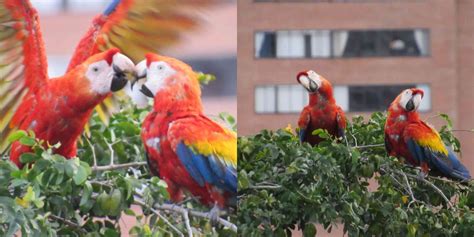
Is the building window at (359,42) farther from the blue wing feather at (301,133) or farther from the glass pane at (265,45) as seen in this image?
the blue wing feather at (301,133)

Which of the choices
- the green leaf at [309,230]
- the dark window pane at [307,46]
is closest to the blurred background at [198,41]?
the green leaf at [309,230]

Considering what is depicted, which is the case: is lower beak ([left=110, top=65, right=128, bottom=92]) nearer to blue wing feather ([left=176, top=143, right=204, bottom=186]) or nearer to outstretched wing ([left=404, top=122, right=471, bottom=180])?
blue wing feather ([left=176, top=143, right=204, bottom=186])

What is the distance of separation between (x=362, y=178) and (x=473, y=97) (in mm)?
1724

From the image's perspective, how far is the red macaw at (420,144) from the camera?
217 inches

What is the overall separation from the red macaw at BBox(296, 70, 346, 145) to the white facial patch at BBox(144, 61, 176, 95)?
151 centimetres

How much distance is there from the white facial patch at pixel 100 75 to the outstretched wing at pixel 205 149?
28 cm

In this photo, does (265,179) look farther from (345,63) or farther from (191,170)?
(345,63)

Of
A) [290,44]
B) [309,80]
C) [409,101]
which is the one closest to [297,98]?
[290,44]

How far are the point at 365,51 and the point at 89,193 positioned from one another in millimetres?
3690

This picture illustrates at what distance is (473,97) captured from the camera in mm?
6871

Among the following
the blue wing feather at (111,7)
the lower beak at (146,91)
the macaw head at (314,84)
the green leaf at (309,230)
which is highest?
the blue wing feather at (111,7)

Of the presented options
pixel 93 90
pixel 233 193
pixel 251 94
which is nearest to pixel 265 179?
pixel 233 193

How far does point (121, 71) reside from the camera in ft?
12.5

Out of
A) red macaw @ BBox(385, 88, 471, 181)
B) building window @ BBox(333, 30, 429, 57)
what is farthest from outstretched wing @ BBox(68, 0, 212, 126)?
building window @ BBox(333, 30, 429, 57)
